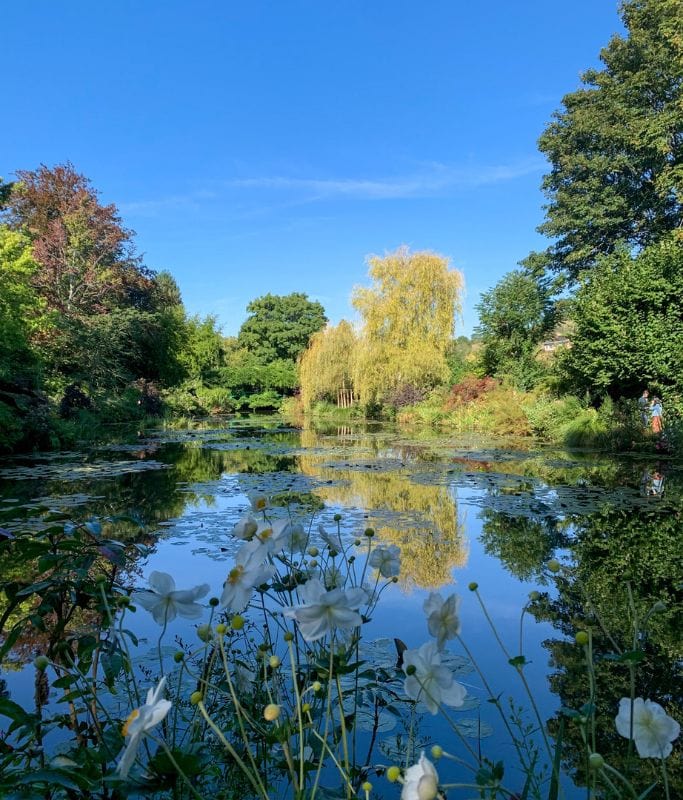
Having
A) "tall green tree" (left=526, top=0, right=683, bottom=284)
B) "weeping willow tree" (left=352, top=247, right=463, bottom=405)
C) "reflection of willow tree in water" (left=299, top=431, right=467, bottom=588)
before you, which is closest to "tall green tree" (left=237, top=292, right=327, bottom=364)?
"weeping willow tree" (left=352, top=247, right=463, bottom=405)

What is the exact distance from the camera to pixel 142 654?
2.61 m

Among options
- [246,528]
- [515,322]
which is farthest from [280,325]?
[246,528]

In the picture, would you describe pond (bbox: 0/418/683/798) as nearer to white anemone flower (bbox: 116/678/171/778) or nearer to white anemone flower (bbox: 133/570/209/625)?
white anemone flower (bbox: 133/570/209/625)

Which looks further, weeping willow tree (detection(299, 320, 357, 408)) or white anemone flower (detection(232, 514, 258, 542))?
weeping willow tree (detection(299, 320, 357, 408))

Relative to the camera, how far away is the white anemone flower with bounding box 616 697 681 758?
34.4 inches

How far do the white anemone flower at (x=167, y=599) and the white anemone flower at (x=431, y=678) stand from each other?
1.59ft

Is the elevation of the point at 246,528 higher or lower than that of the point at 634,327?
lower

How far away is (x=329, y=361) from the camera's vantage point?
2478 centimetres

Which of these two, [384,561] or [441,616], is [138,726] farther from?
[384,561]

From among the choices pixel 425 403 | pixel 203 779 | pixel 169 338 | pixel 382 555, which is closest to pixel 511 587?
pixel 382 555

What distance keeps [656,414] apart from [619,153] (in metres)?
10.3

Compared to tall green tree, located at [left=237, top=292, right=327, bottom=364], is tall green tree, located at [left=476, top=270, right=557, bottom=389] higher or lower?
lower

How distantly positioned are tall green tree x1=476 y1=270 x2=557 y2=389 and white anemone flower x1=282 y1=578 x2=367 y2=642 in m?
Result: 18.6

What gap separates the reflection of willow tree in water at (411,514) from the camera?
4102 millimetres
